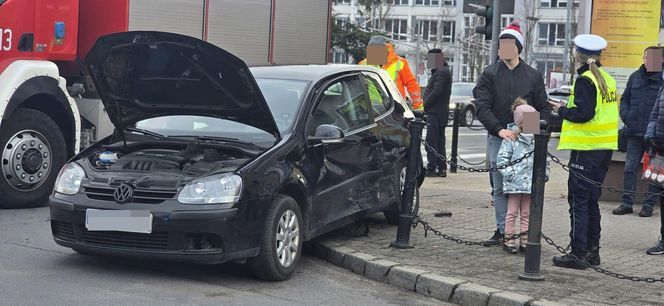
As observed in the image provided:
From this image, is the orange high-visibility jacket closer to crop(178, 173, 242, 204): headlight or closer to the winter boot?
the winter boot

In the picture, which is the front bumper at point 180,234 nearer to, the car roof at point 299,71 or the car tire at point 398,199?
the car roof at point 299,71

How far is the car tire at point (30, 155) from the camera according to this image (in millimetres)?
10039

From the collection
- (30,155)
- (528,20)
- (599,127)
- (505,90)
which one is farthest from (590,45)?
(528,20)

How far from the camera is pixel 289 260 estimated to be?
290 inches

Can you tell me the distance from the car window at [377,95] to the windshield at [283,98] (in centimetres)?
109

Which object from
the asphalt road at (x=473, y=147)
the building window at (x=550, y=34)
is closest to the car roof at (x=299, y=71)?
the asphalt road at (x=473, y=147)

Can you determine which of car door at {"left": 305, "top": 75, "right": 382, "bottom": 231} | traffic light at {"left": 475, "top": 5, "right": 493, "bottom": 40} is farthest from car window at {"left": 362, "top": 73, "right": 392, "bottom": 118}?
traffic light at {"left": 475, "top": 5, "right": 493, "bottom": 40}

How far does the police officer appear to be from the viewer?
766 cm

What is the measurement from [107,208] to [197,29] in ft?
20.1

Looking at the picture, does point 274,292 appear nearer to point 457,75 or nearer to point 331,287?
point 331,287

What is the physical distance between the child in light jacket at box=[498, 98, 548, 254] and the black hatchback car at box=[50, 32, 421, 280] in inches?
49.0

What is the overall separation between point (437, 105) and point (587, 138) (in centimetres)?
724

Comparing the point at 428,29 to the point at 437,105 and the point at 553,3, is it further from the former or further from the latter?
the point at 437,105

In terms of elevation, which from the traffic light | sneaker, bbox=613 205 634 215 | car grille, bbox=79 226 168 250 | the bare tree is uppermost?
the bare tree
